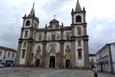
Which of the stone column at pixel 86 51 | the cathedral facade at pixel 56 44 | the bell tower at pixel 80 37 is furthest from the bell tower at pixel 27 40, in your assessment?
the stone column at pixel 86 51

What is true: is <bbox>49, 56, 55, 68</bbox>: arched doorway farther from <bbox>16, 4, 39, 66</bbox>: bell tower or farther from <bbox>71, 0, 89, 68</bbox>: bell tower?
<bbox>71, 0, 89, 68</bbox>: bell tower

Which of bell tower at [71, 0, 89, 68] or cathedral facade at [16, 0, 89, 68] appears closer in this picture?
bell tower at [71, 0, 89, 68]

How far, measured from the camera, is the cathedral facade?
112 feet

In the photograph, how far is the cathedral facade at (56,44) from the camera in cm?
3403

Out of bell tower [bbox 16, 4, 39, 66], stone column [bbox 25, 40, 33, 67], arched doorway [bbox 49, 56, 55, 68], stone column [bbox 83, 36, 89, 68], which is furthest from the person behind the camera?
bell tower [bbox 16, 4, 39, 66]

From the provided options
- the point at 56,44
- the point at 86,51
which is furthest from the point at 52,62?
the point at 86,51

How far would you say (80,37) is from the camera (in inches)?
1364

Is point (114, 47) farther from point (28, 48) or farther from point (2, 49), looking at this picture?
point (2, 49)

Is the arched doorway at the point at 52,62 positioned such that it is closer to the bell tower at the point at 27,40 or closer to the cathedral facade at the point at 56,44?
the cathedral facade at the point at 56,44

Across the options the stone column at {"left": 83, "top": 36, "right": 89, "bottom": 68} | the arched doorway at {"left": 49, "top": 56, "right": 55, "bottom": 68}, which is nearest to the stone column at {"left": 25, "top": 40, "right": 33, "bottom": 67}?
the arched doorway at {"left": 49, "top": 56, "right": 55, "bottom": 68}

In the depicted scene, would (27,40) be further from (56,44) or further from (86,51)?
(86,51)

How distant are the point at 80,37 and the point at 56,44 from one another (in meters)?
7.77

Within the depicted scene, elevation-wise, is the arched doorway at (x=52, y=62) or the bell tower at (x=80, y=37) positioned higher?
the bell tower at (x=80, y=37)

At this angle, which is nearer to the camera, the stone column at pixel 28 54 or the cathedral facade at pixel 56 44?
the cathedral facade at pixel 56 44
